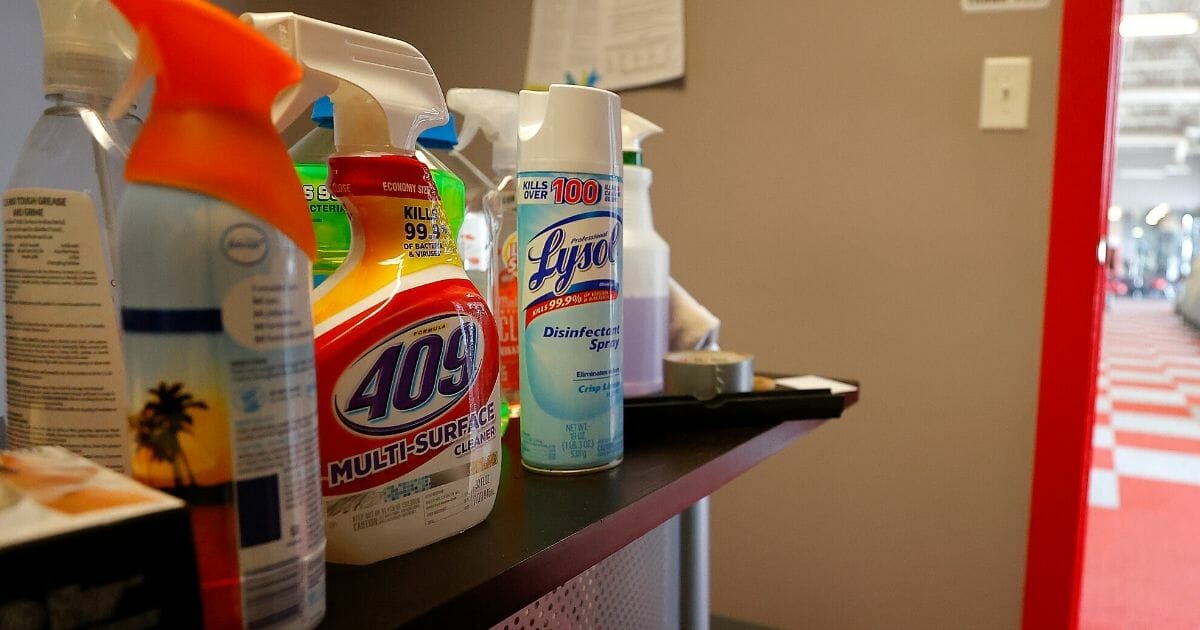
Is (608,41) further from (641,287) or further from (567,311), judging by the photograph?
(567,311)

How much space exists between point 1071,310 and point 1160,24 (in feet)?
17.4

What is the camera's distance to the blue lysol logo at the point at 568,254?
410 mm

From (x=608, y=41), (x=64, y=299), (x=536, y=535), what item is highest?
(x=608, y=41)

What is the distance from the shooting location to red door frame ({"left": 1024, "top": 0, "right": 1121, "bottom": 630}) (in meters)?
1.01

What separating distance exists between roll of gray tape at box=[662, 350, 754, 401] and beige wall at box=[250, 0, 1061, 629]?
2.20 ft

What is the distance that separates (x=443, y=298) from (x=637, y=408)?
0.23 m

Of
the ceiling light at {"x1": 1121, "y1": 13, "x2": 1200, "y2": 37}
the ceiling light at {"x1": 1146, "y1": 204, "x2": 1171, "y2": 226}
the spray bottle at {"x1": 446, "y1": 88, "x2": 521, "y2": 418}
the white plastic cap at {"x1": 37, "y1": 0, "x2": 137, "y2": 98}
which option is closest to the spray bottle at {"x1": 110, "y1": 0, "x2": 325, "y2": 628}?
the white plastic cap at {"x1": 37, "y1": 0, "x2": 137, "y2": 98}

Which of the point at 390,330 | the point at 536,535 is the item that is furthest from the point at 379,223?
the point at 536,535

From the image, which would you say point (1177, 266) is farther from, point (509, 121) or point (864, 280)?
point (509, 121)

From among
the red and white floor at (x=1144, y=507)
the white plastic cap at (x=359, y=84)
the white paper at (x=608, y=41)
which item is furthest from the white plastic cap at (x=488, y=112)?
the red and white floor at (x=1144, y=507)

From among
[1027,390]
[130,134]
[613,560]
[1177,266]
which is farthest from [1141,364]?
[1177,266]

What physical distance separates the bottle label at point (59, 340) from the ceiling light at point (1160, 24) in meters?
5.91

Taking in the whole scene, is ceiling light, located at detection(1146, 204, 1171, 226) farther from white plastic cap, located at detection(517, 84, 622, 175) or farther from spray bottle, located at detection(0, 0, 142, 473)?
spray bottle, located at detection(0, 0, 142, 473)

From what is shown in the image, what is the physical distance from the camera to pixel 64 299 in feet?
1.00
